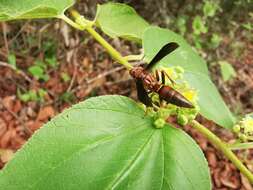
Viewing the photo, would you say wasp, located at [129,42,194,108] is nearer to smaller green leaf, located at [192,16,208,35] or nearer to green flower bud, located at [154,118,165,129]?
green flower bud, located at [154,118,165,129]

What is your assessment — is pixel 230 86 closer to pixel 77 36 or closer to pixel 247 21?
pixel 247 21

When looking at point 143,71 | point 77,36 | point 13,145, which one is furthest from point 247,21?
point 143,71

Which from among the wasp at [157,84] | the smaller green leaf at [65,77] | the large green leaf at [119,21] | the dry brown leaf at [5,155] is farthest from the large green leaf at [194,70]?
the smaller green leaf at [65,77]

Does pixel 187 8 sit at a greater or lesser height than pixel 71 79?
Result: greater

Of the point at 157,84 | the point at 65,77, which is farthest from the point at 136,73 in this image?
the point at 65,77

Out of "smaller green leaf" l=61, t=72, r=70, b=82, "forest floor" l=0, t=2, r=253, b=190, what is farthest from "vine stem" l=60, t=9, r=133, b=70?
"smaller green leaf" l=61, t=72, r=70, b=82

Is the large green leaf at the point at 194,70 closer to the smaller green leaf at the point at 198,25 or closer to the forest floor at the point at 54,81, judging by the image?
the forest floor at the point at 54,81
